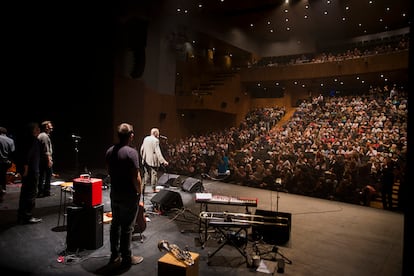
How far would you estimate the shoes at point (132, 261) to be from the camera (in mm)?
3059

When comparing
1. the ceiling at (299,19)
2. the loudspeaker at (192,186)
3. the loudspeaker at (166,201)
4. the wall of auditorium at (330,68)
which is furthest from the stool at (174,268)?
the wall of auditorium at (330,68)

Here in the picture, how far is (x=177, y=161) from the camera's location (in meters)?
9.97

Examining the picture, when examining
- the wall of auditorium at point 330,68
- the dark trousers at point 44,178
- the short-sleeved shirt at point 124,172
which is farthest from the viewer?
the wall of auditorium at point 330,68

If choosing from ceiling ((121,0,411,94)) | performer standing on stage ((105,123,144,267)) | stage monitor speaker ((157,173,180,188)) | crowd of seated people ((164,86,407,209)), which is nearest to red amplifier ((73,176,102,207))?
performer standing on stage ((105,123,144,267))

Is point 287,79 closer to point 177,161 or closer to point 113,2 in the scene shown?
point 177,161

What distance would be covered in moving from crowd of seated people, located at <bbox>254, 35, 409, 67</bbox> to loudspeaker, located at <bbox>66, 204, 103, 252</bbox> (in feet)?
51.1

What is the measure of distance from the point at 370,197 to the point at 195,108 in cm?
920

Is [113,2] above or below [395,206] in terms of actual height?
above

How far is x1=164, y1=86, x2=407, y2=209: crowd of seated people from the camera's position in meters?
6.79

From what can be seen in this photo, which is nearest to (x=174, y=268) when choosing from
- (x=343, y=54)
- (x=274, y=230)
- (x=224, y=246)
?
(x=224, y=246)

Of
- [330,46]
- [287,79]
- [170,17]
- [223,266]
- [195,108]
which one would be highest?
[330,46]

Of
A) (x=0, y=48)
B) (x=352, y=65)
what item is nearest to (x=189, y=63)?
(x=352, y=65)

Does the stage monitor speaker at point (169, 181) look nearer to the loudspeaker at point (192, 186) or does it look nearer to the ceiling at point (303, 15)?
the loudspeaker at point (192, 186)

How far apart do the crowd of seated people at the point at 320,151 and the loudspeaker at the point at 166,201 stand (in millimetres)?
2079
